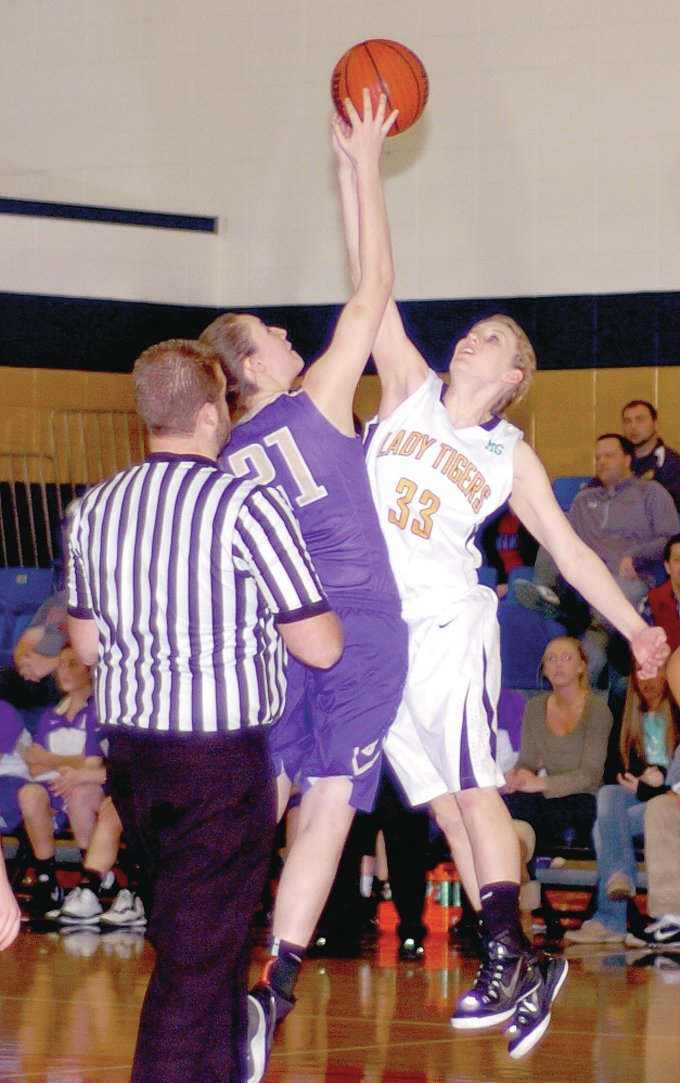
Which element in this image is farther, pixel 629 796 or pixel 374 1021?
pixel 629 796

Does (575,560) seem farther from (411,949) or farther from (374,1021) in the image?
(411,949)

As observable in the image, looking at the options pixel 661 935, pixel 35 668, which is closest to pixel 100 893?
pixel 35 668

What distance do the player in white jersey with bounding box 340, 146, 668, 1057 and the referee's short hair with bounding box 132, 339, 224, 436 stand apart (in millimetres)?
1015

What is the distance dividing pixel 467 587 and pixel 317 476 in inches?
23.1

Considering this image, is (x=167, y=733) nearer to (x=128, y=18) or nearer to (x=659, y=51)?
(x=659, y=51)

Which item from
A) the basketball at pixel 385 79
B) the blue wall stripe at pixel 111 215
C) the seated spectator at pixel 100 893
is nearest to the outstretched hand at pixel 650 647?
the basketball at pixel 385 79

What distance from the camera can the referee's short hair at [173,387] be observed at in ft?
12.4

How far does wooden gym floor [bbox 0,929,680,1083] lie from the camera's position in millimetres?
5012

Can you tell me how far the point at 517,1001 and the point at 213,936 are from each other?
1.26 metres

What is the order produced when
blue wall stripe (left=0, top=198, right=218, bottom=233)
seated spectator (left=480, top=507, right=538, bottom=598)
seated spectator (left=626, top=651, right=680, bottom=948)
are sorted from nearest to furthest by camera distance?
seated spectator (left=626, top=651, right=680, bottom=948)
seated spectator (left=480, top=507, right=538, bottom=598)
blue wall stripe (left=0, top=198, right=218, bottom=233)

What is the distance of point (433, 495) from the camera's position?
467 centimetres

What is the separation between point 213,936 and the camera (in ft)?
12.1

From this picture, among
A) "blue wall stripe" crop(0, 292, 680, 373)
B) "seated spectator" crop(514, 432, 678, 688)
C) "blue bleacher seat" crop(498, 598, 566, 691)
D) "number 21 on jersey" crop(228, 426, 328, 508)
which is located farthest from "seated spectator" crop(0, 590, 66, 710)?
"number 21 on jersey" crop(228, 426, 328, 508)

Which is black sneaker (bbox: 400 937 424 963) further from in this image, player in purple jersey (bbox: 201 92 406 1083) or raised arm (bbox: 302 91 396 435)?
raised arm (bbox: 302 91 396 435)
